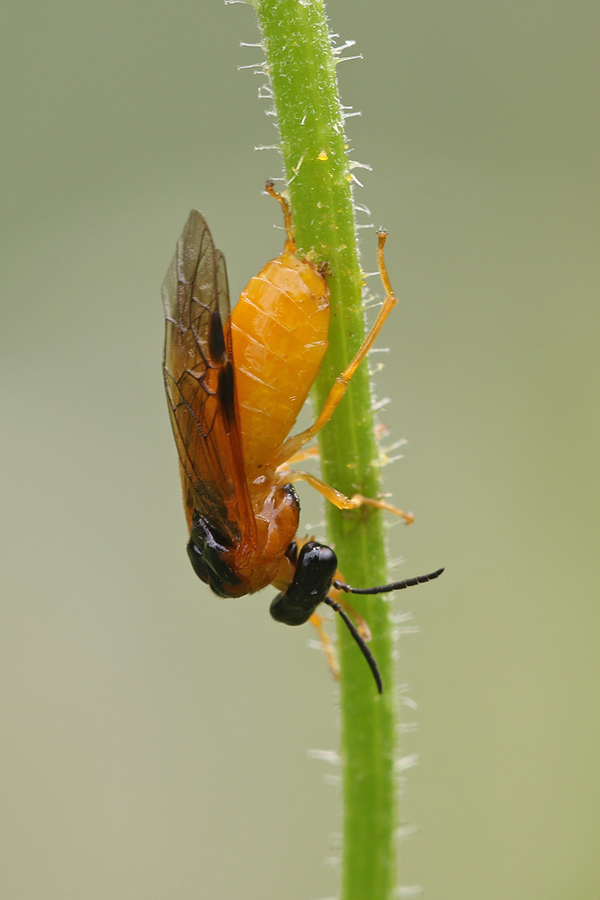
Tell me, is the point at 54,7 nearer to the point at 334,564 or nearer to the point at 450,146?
the point at 450,146

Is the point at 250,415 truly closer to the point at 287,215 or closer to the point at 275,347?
the point at 275,347

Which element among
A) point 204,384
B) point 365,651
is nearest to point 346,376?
point 204,384

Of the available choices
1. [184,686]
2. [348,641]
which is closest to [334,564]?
[348,641]

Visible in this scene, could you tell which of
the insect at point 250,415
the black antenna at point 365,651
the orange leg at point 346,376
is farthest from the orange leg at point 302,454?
the black antenna at point 365,651

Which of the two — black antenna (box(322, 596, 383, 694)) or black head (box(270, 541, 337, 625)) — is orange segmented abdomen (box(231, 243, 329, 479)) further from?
black antenna (box(322, 596, 383, 694))

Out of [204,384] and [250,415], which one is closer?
[204,384]

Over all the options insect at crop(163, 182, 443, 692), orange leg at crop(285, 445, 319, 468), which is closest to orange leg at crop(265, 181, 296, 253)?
insect at crop(163, 182, 443, 692)
